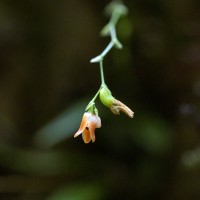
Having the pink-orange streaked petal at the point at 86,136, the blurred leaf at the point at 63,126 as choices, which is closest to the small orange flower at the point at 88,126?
the pink-orange streaked petal at the point at 86,136

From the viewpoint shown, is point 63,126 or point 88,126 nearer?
point 88,126

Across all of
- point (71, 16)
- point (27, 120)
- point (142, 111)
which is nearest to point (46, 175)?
point (27, 120)

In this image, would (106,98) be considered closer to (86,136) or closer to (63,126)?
(86,136)

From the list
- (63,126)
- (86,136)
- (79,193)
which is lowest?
(86,136)

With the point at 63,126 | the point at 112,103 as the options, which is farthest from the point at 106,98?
the point at 63,126

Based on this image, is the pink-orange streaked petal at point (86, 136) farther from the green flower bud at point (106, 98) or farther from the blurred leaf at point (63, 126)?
the blurred leaf at point (63, 126)

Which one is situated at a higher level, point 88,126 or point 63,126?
point 63,126

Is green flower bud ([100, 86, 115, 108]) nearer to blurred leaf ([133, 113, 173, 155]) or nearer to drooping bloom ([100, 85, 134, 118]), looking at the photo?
drooping bloom ([100, 85, 134, 118])
